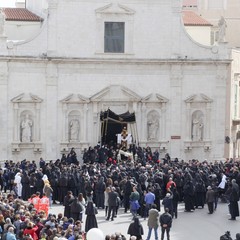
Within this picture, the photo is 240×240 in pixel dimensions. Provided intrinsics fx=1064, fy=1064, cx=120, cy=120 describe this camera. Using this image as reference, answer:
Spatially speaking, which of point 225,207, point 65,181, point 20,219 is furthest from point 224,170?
point 20,219

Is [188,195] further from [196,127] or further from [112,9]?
[112,9]

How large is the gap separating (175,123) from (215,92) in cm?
272

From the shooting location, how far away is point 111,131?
55.6 meters

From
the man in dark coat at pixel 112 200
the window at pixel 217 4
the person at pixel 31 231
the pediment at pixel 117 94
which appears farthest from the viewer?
the window at pixel 217 4

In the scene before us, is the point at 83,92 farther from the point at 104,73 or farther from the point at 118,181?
the point at 118,181

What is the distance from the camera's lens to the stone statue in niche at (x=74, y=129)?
180ft

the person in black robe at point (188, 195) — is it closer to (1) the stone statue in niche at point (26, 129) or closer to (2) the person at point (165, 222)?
(2) the person at point (165, 222)

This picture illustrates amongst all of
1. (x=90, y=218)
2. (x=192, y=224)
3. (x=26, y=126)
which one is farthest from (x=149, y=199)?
(x=26, y=126)

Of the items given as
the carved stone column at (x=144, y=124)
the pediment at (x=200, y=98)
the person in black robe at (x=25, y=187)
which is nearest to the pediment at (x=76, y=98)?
the carved stone column at (x=144, y=124)

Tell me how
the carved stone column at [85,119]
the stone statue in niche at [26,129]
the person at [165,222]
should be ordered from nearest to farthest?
1. the person at [165,222]
2. the stone statue in niche at [26,129]
3. the carved stone column at [85,119]

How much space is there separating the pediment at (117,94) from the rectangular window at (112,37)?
195 cm

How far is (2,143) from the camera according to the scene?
5381 cm

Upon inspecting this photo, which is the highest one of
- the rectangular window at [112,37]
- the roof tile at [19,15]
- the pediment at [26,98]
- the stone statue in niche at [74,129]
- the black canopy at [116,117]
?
the roof tile at [19,15]

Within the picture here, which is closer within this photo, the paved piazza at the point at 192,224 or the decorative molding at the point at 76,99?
the paved piazza at the point at 192,224
